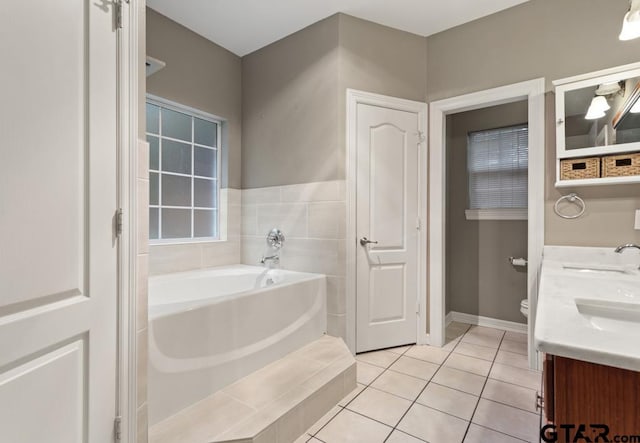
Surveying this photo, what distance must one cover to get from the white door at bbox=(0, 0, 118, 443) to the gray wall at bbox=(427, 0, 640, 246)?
2477 mm

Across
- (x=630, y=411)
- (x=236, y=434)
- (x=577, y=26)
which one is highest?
(x=577, y=26)

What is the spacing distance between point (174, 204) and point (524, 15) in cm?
307

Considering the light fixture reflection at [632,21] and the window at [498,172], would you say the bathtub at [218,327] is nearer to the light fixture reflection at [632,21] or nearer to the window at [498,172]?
the window at [498,172]

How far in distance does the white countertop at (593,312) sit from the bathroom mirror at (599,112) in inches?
25.9

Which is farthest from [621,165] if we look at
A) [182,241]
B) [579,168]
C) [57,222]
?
[182,241]

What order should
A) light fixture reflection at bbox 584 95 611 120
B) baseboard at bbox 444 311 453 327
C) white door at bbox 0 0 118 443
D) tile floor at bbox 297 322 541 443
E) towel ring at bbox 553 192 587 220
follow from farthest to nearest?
baseboard at bbox 444 311 453 327 < towel ring at bbox 553 192 587 220 < light fixture reflection at bbox 584 95 611 120 < tile floor at bbox 297 322 541 443 < white door at bbox 0 0 118 443

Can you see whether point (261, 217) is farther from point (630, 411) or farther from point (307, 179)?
point (630, 411)

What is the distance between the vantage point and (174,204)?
8.90ft

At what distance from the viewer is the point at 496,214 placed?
3.13 meters

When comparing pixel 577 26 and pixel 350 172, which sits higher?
pixel 577 26

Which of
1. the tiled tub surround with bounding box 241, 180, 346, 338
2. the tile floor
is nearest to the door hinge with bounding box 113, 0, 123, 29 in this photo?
the tiled tub surround with bounding box 241, 180, 346, 338

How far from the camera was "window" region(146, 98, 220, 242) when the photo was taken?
258 centimetres

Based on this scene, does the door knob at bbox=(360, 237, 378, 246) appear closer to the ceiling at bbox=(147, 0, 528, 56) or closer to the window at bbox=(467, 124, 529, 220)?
the window at bbox=(467, 124, 529, 220)

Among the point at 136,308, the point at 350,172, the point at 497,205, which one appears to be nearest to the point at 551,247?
the point at 497,205
